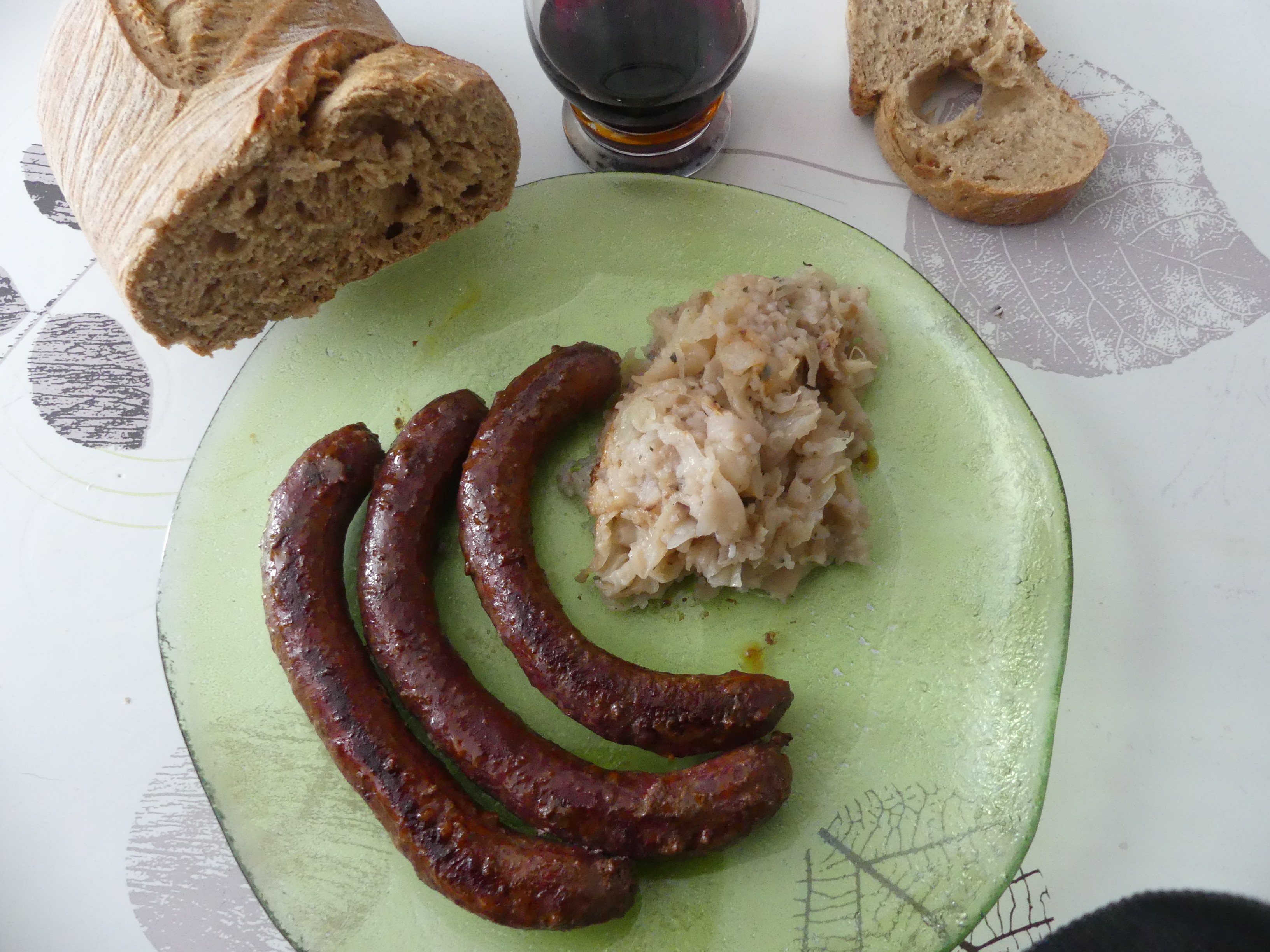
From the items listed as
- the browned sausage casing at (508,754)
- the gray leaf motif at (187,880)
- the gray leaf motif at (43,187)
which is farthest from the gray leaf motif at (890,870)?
the gray leaf motif at (43,187)

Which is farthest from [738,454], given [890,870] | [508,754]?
[890,870]

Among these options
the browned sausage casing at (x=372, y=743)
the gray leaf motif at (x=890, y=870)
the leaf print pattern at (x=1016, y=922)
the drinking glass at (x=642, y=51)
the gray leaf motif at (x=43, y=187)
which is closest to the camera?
the browned sausage casing at (x=372, y=743)

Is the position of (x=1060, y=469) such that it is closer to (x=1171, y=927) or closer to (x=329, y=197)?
(x=1171, y=927)

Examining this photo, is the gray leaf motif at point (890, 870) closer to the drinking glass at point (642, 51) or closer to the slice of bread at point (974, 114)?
the slice of bread at point (974, 114)

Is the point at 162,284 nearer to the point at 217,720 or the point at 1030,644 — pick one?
the point at 217,720

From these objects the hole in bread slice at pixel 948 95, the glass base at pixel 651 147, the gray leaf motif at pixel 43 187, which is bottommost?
the hole in bread slice at pixel 948 95

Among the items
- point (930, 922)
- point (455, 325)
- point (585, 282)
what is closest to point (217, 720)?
point (455, 325)

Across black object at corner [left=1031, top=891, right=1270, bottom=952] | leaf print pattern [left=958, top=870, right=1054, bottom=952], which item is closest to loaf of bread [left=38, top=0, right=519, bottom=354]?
leaf print pattern [left=958, top=870, right=1054, bottom=952]

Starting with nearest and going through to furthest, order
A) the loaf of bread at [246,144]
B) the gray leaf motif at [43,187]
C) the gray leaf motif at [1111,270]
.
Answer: the loaf of bread at [246,144] → the gray leaf motif at [1111,270] → the gray leaf motif at [43,187]
